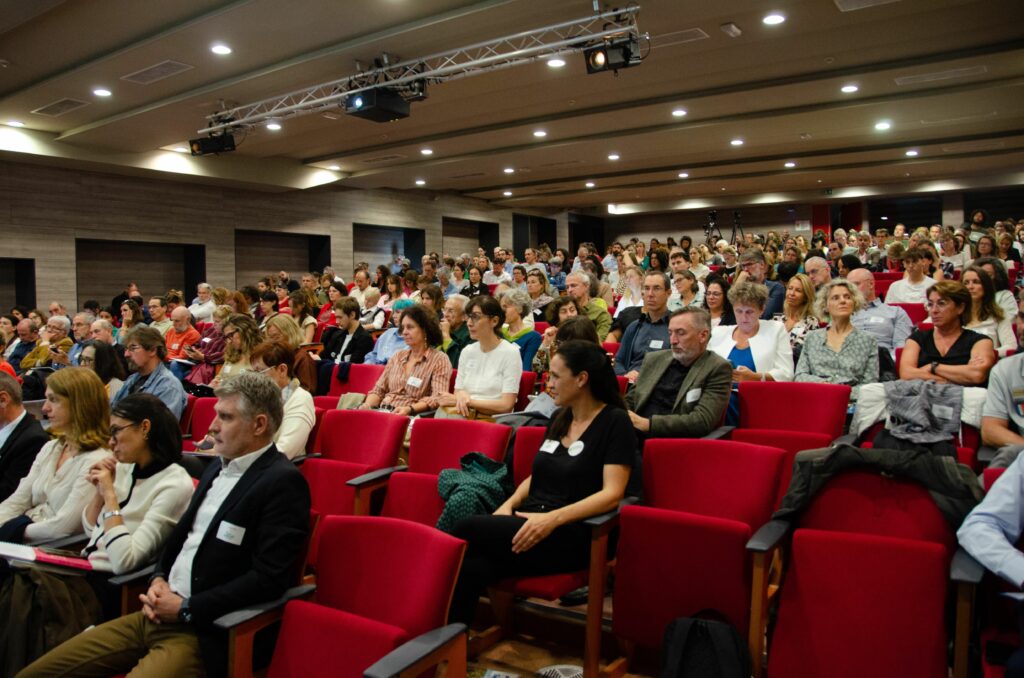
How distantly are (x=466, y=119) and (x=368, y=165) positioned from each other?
3.54 meters

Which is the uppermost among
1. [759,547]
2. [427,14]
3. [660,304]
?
[427,14]

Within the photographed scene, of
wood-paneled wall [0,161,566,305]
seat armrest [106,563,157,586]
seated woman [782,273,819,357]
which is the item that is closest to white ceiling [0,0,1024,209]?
wood-paneled wall [0,161,566,305]

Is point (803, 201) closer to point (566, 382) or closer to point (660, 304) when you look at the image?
→ point (660, 304)

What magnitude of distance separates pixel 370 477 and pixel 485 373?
3.49 feet

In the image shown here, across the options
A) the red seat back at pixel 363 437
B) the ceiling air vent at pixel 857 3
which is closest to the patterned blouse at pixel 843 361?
the red seat back at pixel 363 437

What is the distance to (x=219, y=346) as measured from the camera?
193 inches

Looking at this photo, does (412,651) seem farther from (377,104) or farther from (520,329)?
(377,104)

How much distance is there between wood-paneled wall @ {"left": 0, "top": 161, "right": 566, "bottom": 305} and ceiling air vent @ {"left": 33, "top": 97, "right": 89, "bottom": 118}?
1922 millimetres

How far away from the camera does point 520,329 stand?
4.49m

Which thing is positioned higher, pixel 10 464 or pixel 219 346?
pixel 219 346

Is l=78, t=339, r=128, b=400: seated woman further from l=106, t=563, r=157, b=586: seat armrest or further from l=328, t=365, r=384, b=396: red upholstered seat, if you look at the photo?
l=106, t=563, r=157, b=586: seat armrest

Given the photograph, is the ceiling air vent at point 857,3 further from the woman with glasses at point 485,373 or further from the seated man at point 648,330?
the woman with glasses at point 485,373

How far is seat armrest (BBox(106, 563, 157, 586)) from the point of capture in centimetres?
198

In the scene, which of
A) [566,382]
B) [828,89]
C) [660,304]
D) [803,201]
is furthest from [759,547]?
[803,201]
